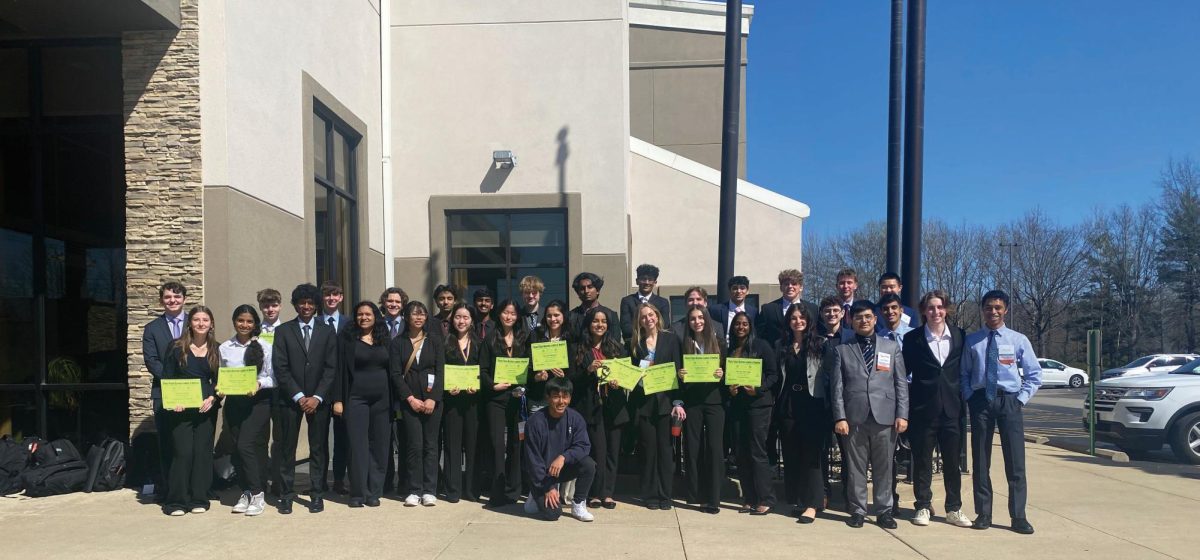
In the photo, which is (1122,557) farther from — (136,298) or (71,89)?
(71,89)

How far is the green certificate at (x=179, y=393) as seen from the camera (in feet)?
22.6

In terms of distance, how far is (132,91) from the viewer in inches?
330

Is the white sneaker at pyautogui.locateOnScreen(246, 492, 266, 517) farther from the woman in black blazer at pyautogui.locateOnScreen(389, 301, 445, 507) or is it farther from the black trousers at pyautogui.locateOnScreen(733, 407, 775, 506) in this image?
the black trousers at pyautogui.locateOnScreen(733, 407, 775, 506)

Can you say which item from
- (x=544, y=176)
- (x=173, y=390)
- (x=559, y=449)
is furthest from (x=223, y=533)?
(x=544, y=176)

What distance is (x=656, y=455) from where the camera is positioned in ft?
24.1

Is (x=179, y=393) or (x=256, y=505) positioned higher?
(x=179, y=393)

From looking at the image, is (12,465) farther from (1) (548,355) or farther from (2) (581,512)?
(2) (581,512)

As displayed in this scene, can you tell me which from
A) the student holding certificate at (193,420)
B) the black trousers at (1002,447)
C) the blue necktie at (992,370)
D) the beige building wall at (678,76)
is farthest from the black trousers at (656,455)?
the beige building wall at (678,76)

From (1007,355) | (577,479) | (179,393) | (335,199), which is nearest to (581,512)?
(577,479)

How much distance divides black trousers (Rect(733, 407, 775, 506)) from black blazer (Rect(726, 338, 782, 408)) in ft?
0.20

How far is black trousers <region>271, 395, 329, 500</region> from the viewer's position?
23.6 ft

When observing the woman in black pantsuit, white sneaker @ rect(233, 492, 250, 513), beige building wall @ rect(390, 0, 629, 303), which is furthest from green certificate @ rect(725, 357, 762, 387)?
beige building wall @ rect(390, 0, 629, 303)

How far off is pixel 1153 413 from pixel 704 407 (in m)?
8.29

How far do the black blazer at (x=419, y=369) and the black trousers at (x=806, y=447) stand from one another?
3.04m
